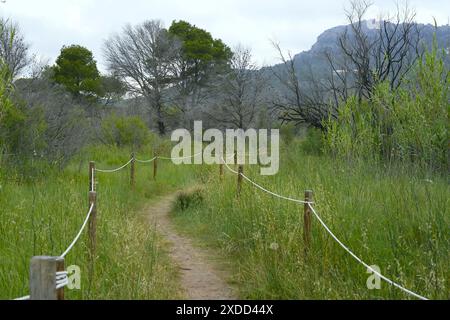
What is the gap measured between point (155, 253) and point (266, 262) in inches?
48.9

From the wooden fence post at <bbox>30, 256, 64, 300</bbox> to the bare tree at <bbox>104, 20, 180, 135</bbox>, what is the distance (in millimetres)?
25143

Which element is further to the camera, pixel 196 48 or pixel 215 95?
pixel 196 48

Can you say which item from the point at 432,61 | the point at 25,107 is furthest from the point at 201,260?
the point at 25,107

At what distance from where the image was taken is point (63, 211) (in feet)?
17.5

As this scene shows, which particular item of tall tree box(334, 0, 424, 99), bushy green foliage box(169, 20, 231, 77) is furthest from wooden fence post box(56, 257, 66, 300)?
bushy green foliage box(169, 20, 231, 77)

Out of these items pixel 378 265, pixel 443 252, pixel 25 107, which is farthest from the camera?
pixel 25 107

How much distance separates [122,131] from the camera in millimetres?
18156

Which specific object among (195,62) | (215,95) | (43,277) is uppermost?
(195,62)

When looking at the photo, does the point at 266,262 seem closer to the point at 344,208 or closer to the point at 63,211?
the point at 344,208

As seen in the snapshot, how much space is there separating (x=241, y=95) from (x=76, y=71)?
31.7ft

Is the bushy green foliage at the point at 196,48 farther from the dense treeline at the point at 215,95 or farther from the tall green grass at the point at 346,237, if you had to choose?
the tall green grass at the point at 346,237

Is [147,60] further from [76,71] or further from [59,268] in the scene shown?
[59,268]

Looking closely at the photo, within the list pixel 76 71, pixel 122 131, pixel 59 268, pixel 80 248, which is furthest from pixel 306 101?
pixel 76 71

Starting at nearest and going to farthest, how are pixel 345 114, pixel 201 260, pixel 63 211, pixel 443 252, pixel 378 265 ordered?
pixel 443 252, pixel 378 265, pixel 63 211, pixel 201 260, pixel 345 114
